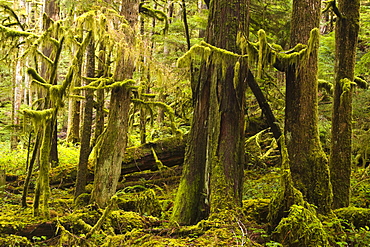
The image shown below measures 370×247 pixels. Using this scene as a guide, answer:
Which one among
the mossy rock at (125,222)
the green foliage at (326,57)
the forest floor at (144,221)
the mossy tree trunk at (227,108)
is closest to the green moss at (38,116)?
the forest floor at (144,221)

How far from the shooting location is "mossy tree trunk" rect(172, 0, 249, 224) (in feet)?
17.9

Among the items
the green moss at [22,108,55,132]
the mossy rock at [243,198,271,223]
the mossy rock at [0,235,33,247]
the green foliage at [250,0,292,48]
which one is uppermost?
the green foliage at [250,0,292,48]

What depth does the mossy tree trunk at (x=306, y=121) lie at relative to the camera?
605 centimetres

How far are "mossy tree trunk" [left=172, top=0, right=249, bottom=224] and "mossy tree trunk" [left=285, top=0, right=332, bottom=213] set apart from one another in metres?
1.29

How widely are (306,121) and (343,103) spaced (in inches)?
63.0

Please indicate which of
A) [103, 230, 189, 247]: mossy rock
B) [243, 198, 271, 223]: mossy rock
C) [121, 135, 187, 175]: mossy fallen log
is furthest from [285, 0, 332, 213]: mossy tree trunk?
[121, 135, 187, 175]: mossy fallen log

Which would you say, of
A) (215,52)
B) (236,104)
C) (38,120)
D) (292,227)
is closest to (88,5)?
(38,120)

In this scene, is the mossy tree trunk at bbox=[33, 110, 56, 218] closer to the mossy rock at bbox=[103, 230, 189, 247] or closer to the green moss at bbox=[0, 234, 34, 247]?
the green moss at bbox=[0, 234, 34, 247]

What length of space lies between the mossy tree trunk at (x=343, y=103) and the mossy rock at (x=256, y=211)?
2.22 metres

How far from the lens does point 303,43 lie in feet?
20.8

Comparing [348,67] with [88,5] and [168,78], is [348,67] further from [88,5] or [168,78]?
[88,5]

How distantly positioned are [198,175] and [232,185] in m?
0.76

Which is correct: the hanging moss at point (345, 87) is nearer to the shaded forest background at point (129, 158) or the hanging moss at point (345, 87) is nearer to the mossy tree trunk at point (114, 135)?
the shaded forest background at point (129, 158)

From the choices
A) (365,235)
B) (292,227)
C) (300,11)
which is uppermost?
(300,11)
